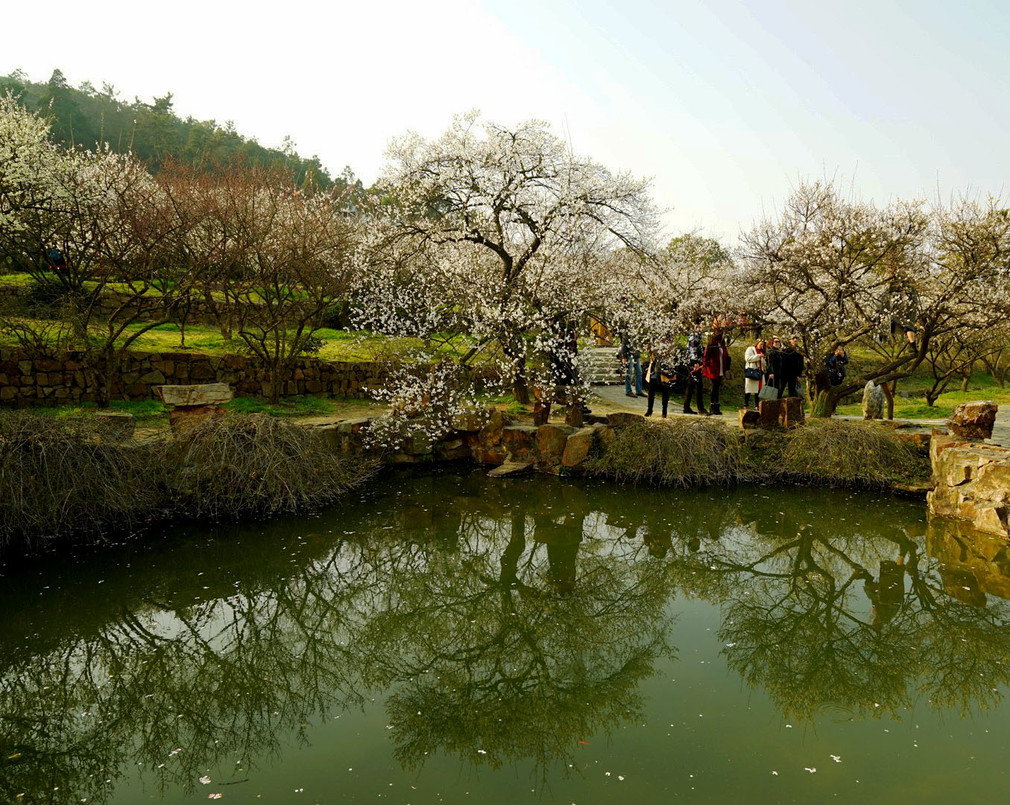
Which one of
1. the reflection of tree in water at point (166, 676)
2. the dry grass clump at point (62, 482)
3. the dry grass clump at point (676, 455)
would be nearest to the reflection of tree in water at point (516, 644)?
the reflection of tree in water at point (166, 676)

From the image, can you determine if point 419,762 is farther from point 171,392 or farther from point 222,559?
point 171,392

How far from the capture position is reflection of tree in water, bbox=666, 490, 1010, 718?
16.2 feet

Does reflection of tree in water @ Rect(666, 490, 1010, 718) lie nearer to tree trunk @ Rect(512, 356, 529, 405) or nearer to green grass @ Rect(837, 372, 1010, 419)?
tree trunk @ Rect(512, 356, 529, 405)

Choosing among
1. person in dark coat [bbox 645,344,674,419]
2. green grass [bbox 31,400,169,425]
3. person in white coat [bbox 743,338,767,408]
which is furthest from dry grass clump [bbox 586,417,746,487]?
Answer: green grass [bbox 31,400,169,425]

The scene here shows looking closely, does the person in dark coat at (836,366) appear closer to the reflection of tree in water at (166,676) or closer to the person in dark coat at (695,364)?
the person in dark coat at (695,364)

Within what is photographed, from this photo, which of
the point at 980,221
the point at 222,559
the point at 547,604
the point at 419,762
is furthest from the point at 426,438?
the point at 980,221

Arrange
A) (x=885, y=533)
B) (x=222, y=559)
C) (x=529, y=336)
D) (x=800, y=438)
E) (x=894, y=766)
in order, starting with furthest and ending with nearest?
1. (x=529, y=336)
2. (x=800, y=438)
3. (x=885, y=533)
4. (x=222, y=559)
5. (x=894, y=766)

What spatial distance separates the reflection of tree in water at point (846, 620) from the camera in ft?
16.2

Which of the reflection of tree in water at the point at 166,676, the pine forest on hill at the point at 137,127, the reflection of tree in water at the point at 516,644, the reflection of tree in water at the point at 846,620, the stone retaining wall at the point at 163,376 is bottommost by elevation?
the reflection of tree in water at the point at 166,676

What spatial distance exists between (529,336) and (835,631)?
341 inches

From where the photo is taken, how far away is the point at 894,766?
4012 mm

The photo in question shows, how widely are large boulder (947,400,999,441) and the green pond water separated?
201 centimetres

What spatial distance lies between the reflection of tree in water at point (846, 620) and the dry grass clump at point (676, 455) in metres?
1.56

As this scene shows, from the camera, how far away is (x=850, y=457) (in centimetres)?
1015
